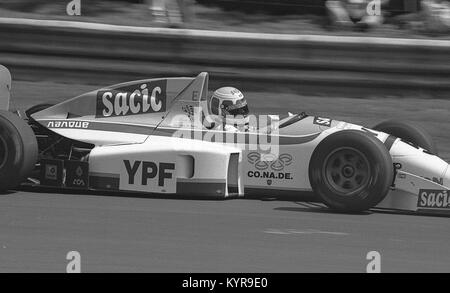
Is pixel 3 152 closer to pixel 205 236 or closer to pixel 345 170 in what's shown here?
pixel 205 236

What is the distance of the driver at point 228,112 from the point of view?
27.0ft

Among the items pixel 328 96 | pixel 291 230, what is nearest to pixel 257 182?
pixel 291 230

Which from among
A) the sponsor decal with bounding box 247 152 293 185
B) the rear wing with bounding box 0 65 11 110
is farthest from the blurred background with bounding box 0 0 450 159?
the sponsor decal with bounding box 247 152 293 185

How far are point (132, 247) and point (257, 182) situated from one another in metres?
1.97

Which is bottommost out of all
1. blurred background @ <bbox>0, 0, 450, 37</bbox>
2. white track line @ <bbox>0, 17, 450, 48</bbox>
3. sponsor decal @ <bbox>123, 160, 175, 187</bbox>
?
sponsor decal @ <bbox>123, 160, 175, 187</bbox>

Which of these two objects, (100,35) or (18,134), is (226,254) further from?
(100,35)

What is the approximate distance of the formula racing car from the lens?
7523 millimetres

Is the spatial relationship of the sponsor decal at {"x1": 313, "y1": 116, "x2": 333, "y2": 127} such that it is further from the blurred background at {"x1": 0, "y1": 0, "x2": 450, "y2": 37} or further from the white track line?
the blurred background at {"x1": 0, "y1": 0, "x2": 450, "y2": 37}

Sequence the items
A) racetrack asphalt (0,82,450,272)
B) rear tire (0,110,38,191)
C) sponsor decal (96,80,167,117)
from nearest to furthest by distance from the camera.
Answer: racetrack asphalt (0,82,450,272), rear tire (0,110,38,191), sponsor decal (96,80,167,117)

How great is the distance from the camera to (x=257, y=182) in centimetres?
798

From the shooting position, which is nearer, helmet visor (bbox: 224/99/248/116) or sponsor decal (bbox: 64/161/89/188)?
sponsor decal (bbox: 64/161/89/188)

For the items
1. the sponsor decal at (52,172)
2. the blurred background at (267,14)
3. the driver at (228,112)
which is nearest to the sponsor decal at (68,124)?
the sponsor decal at (52,172)

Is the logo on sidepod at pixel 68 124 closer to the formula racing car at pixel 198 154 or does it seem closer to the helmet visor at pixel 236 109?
the formula racing car at pixel 198 154

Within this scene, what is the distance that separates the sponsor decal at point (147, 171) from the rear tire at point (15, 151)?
0.76 metres
